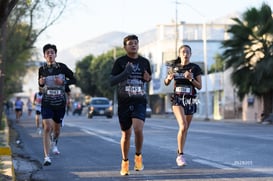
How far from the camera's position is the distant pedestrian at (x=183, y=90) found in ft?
34.2

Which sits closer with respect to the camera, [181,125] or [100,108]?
[181,125]

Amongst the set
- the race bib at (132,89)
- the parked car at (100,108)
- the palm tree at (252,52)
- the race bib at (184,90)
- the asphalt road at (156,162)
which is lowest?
the asphalt road at (156,162)

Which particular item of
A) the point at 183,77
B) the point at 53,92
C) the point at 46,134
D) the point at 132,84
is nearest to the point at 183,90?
the point at 183,77

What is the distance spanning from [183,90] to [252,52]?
27321mm

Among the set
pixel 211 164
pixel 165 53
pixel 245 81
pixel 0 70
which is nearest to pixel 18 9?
pixel 0 70

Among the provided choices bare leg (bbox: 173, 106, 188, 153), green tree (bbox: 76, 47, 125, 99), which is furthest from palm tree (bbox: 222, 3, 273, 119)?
green tree (bbox: 76, 47, 125, 99)

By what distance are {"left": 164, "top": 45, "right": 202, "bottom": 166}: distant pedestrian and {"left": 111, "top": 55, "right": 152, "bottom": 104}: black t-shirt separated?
4.32ft

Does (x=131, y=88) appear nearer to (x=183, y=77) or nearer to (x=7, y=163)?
(x=183, y=77)

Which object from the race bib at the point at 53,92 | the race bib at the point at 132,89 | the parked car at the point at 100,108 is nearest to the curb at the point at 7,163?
the race bib at the point at 53,92

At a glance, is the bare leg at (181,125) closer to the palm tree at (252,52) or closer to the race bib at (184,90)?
the race bib at (184,90)

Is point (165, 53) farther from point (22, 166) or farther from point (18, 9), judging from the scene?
point (22, 166)

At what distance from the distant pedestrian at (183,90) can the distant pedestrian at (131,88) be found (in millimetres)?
1325

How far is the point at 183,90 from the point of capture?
10.5 m

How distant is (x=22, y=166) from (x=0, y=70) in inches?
391
